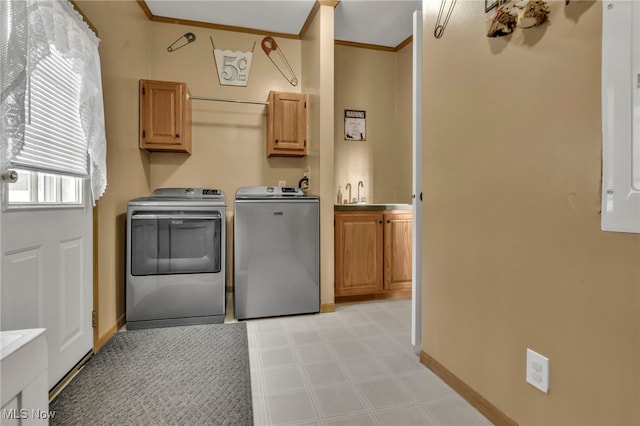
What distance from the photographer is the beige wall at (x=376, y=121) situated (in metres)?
3.82

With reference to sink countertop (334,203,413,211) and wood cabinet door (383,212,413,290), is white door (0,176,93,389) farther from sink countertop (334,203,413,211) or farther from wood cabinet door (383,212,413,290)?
wood cabinet door (383,212,413,290)

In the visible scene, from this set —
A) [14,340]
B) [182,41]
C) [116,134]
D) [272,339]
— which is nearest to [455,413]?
[272,339]

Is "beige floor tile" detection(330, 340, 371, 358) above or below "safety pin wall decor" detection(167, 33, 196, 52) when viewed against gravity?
below

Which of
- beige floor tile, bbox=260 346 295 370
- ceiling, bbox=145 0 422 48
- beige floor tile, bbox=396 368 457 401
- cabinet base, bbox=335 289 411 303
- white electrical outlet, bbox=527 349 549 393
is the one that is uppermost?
ceiling, bbox=145 0 422 48

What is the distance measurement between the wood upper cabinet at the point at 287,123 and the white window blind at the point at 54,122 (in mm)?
1709

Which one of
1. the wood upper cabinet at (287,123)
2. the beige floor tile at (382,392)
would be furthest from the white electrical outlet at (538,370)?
the wood upper cabinet at (287,123)

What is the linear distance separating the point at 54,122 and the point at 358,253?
2.46 m

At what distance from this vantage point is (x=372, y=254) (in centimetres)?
323

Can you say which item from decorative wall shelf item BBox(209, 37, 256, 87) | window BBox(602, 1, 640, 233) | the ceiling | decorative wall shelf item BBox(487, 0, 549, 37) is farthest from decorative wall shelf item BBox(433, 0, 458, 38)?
decorative wall shelf item BBox(209, 37, 256, 87)

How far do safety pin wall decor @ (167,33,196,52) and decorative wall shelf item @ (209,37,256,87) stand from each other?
0.62ft

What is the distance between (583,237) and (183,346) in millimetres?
2262

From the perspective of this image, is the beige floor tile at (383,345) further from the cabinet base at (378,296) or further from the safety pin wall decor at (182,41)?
the safety pin wall decor at (182,41)

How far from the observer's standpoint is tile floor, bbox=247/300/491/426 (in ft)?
4.84

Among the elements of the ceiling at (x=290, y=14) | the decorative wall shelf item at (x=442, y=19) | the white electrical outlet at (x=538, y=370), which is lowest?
the white electrical outlet at (x=538, y=370)
